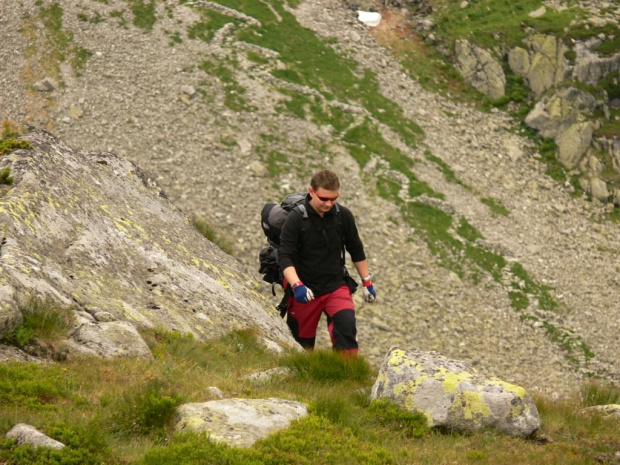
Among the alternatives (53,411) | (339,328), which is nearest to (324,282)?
(339,328)

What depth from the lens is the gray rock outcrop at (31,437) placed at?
6969 mm

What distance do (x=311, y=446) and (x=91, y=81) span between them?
105 ft

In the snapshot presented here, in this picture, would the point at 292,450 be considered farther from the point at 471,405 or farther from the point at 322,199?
the point at 322,199

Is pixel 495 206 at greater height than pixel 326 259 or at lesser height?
lesser

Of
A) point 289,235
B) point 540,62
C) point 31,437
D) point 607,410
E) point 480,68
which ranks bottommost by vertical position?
point 480,68

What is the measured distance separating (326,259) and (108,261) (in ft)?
12.9

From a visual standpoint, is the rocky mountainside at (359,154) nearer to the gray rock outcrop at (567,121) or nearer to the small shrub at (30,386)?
the gray rock outcrop at (567,121)

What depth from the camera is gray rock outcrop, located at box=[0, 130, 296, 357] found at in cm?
1070

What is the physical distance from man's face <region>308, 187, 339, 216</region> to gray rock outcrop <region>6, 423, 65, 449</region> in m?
5.64

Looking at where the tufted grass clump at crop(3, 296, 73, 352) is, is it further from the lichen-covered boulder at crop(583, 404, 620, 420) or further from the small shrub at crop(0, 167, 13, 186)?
the lichen-covered boulder at crop(583, 404, 620, 420)

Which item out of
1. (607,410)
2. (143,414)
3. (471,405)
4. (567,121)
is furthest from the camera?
(567,121)

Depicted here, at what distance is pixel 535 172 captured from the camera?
39.0 m

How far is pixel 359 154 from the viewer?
35.3 meters

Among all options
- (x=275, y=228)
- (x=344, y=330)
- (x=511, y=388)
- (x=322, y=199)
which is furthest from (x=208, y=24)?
(x=511, y=388)
